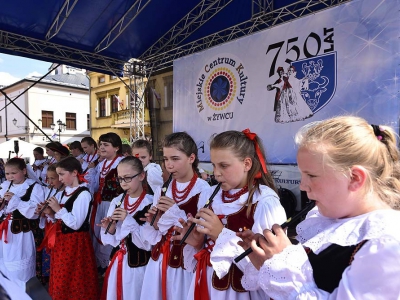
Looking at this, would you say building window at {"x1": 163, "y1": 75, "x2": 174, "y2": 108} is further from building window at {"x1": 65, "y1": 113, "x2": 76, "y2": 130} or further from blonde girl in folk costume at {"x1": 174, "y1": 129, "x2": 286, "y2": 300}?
building window at {"x1": 65, "y1": 113, "x2": 76, "y2": 130}

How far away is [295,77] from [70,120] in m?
29.0

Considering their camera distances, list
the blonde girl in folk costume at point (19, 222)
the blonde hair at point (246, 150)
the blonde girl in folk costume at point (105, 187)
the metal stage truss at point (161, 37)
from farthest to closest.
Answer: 1. the metal stage truss at point (161, 37)
2. the blonde girl in folk costume at point (105, 187)
3. the blonde girl in folk costume at point (19, 222)
4. the blonde hair at point (246, 150)

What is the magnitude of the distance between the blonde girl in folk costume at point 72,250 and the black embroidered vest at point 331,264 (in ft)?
8.05

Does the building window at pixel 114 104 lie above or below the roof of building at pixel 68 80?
below

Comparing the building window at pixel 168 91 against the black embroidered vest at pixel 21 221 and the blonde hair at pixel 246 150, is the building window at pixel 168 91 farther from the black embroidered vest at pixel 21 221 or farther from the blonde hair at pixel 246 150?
the blonde hair at pixel 246 150

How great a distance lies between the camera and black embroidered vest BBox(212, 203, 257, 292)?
1.60 m

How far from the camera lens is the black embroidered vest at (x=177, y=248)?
2.04m

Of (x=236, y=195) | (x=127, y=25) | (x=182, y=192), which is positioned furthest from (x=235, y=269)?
(x=127, y=25)

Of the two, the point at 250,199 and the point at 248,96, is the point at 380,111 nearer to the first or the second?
the point at 248,96

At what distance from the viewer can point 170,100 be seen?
841cm

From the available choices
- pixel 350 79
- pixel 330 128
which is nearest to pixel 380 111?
pixel 350 79

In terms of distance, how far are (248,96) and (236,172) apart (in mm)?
3675

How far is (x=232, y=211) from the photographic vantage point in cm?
170

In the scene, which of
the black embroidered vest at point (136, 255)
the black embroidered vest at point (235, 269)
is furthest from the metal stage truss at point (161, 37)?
the black embroidered vest at point (136, 255)
